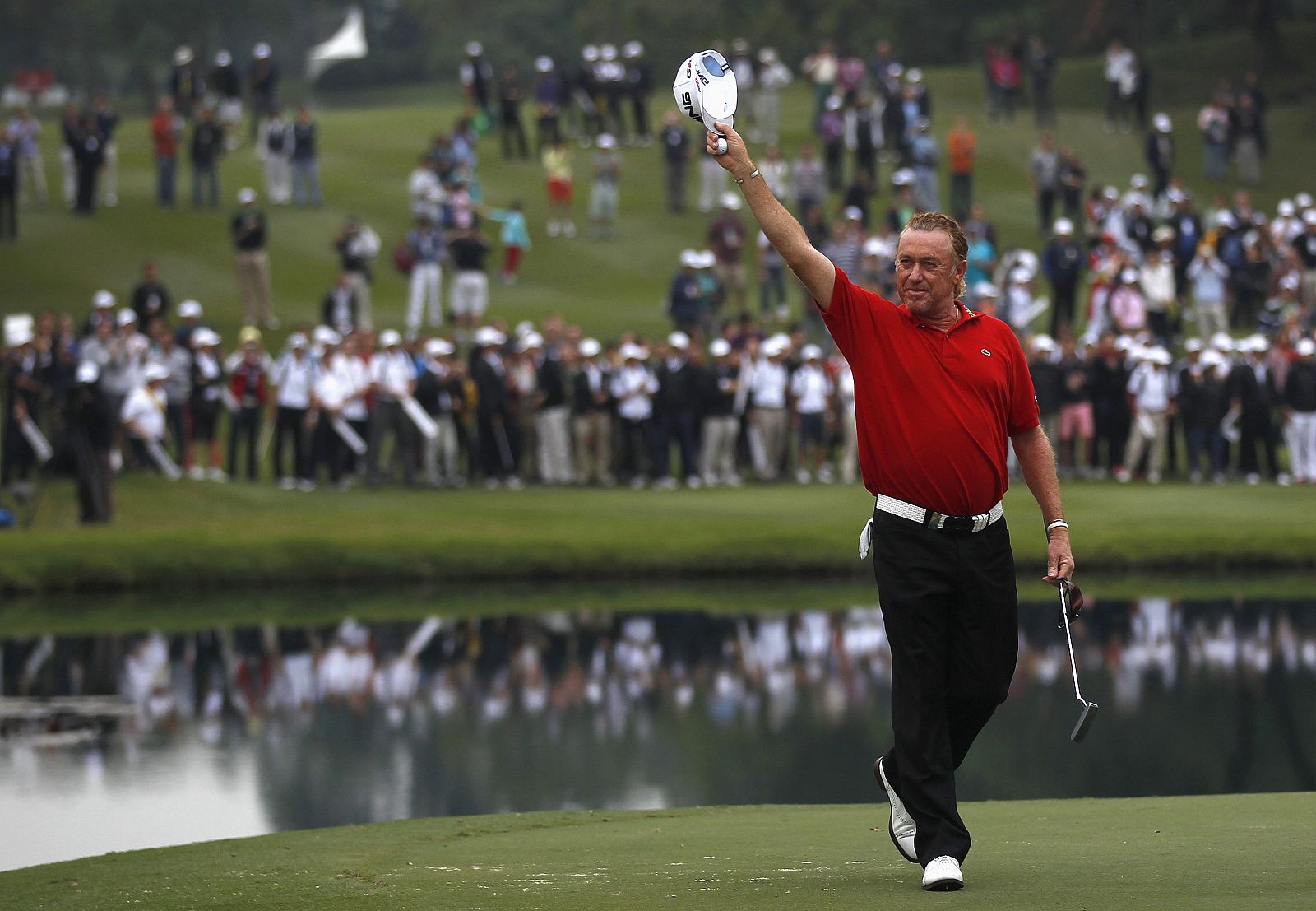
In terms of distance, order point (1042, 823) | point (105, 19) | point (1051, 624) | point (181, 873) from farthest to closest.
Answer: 1. point (105, 19)
2. point (1051, 624)
3. point (1042, 823)
4. point (181, 873)

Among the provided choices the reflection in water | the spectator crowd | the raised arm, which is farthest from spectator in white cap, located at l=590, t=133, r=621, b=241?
the raised arm

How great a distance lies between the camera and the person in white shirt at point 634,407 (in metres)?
28.6

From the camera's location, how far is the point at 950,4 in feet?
222

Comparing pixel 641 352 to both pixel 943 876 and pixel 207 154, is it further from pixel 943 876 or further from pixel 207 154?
pixel 943 876

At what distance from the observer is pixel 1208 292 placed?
3441 centimetres

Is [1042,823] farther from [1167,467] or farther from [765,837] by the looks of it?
[1167,467]

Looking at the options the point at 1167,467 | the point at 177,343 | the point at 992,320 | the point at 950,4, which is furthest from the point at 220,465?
the point at 950,4

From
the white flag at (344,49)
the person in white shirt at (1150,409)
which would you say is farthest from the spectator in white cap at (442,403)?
the white flag at (344,49)

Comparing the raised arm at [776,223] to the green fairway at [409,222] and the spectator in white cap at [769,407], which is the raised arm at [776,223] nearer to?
the spectator in white cap at [769,407]

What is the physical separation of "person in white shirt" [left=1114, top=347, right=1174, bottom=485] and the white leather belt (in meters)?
22.7

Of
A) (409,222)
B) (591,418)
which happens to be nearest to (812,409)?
(591,418)

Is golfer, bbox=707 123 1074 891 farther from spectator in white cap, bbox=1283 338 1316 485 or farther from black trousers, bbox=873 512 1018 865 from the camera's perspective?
spectator in white cap, bbox=1283 338 1316 485

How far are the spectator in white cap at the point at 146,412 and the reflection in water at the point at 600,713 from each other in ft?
25.6

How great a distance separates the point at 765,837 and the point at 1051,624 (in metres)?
11.9
